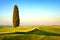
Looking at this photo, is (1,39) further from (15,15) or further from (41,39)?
(15,15)

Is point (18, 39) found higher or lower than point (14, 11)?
lower

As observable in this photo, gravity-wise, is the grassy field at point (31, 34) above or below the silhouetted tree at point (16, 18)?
below

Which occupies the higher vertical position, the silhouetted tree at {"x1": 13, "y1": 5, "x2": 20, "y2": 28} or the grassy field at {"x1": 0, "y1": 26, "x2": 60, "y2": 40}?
the silhouetted tree at {"x1": 13, "y1": 5, "x2": 20, "y2": 28}

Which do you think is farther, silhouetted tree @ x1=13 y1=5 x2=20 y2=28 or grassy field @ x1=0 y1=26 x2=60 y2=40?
silhouetted tree @ x1=13 y1=5 x2=20 y2=28

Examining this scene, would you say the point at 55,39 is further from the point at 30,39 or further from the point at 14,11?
the point at 14,11

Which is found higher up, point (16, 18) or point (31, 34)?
point (16, 18)

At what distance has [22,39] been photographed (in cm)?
1830

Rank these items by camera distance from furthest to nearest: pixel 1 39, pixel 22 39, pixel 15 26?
pixel 15 26, pixel 22 39, pixel 1 39

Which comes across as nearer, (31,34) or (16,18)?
(31,34)

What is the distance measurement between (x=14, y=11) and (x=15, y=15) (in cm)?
141

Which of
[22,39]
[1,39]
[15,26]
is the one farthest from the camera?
[15,26]

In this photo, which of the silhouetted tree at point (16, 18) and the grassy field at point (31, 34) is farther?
the silhouetted tree at point (16, 18)

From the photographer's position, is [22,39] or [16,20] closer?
[22,39]

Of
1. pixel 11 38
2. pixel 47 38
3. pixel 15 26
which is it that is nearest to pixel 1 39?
pixel 11 38
